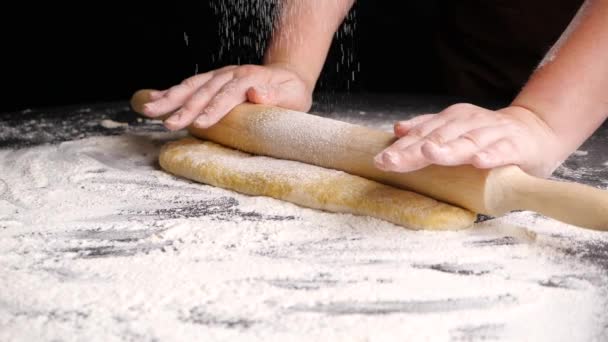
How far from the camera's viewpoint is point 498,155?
1.20 m

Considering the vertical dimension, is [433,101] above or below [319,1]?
below

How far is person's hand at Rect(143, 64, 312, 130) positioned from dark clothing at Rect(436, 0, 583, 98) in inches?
28.3

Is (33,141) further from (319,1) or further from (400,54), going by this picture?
(400,54)

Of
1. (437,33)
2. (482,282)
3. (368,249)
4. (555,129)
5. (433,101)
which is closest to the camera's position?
(482,282)

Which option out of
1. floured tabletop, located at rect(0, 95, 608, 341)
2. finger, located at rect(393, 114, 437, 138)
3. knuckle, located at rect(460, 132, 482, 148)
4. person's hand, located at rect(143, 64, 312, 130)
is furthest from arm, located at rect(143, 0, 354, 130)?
knuckle, located at rect(460, 132, 482, 148)

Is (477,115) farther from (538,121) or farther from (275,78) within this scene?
(275,78)

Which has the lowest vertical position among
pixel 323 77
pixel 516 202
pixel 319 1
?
pixel 323 77

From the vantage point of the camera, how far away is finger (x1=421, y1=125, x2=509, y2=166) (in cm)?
117

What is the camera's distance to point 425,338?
0.89 m

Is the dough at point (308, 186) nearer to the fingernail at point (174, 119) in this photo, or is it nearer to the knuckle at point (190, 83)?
the fingernail at point (174, 119)

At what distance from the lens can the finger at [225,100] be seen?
162cm

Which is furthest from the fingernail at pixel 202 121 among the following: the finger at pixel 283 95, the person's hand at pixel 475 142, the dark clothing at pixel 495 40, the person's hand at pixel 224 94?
the dark clothing at pixel 495 40

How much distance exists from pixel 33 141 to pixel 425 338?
4.15 ft

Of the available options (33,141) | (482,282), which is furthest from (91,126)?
(482,282)
